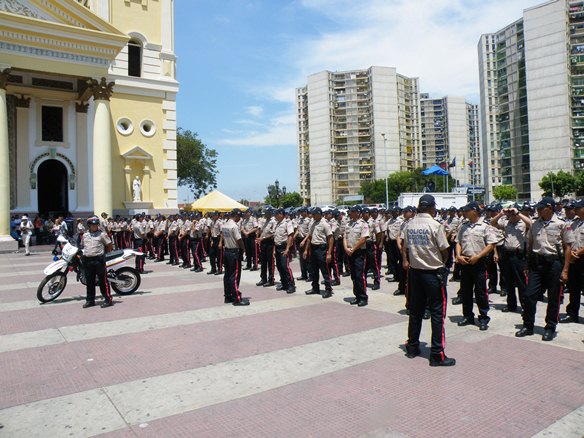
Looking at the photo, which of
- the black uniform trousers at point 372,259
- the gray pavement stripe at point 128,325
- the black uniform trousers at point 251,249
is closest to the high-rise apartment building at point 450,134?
the black uniform trousers at point 251,249

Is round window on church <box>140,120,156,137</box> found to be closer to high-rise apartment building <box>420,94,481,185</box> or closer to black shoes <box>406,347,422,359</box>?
black shoes <box>406,347,422,359</box>

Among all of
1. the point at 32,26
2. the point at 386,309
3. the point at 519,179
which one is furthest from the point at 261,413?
the point at 519,179

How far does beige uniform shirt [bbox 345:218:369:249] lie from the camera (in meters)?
8.59

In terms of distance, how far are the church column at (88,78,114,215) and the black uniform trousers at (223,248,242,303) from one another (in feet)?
52.1

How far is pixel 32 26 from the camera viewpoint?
20281 mm

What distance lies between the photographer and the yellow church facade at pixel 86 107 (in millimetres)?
20844

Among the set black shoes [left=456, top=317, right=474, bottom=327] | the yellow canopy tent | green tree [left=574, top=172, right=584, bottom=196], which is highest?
green tree [left=574, top=172, right=584, bottom=196]

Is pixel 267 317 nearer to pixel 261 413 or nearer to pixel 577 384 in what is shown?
pixel 261 413

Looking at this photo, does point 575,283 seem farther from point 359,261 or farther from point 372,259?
point 372,259

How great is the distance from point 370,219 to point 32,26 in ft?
60.2

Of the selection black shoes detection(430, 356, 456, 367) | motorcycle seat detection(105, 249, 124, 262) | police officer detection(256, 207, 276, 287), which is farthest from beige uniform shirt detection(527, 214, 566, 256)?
motorcycle seat detection(105, 249, 124, 262)

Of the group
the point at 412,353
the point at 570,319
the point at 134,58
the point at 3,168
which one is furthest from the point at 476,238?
the point at 134,58

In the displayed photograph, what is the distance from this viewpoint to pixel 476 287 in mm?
6887

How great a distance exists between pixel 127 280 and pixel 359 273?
17.1 feet
